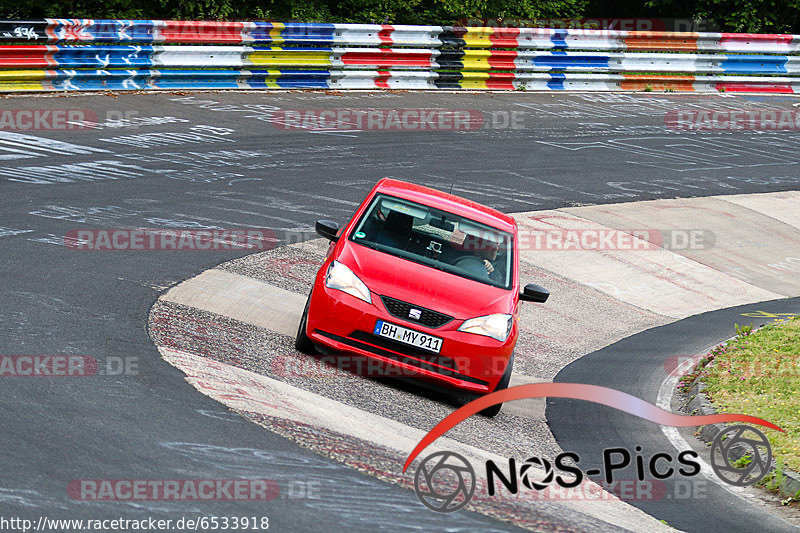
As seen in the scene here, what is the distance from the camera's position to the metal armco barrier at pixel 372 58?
61.1 ft

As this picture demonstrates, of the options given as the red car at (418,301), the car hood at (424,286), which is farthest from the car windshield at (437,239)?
the car hood at (424,286)

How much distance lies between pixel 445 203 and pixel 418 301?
1.54 metres

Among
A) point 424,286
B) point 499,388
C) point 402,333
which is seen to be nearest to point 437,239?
point 424,286

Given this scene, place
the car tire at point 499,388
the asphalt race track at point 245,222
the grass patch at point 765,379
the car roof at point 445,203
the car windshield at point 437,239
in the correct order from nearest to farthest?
the asphalt race track at point 245,222 < the grass patch at point 765,379 < the car tire at point 499,388 < the car windshield at point 437,239 < the car roof at point 445,203

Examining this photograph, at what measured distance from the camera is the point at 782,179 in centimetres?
2053

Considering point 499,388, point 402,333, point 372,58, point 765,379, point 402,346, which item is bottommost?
point 765,379

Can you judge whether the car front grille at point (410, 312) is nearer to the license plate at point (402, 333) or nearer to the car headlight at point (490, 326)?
the license plate at point (402, 333)

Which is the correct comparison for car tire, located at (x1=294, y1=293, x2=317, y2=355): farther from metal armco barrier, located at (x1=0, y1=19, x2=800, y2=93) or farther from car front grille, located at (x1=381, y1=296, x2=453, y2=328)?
metal armco barrier, located at (x1=0, y1=19, x2=800, y2=93)

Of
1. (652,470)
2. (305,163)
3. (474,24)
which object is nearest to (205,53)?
(305,163)

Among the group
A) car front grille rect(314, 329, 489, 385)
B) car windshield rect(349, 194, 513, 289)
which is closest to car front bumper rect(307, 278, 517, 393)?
car front grille rect(314, 329, 489, 385)

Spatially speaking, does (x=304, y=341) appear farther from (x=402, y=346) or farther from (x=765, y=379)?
(x=765, y=379)

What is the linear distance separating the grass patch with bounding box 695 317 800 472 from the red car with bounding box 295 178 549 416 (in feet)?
7.12

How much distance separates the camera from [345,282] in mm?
8719

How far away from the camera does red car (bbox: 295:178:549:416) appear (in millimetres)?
8547
